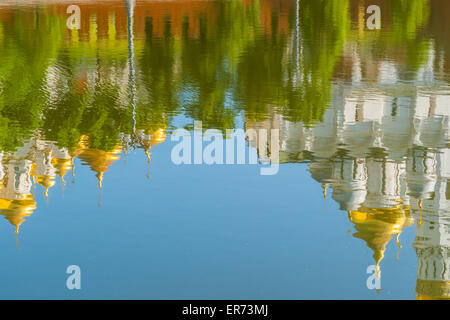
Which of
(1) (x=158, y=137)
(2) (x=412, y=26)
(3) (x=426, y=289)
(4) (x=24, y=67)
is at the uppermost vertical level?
(2) (x=412, y=26)

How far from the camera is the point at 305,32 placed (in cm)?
2384

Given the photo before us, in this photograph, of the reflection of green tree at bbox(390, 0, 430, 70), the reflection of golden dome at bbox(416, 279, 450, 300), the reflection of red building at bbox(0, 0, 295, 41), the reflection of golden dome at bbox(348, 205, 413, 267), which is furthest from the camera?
the reflection of red building at bbox(0, 0, 295, 41)

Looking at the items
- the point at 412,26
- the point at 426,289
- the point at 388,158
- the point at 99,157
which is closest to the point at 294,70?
the point at 388,158

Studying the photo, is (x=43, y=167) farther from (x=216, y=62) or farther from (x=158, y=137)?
(x=216, y=62)

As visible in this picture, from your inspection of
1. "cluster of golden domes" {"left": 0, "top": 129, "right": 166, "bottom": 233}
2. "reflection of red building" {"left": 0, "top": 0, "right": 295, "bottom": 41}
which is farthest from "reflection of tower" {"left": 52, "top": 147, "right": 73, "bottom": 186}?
"reflection of red building" {"left": 0, "top": 0, "right": 295, "bottom": 41}

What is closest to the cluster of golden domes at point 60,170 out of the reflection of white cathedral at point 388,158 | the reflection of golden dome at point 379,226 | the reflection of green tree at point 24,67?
the reflection of green tree at point 24,67

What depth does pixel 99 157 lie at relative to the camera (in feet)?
37.1

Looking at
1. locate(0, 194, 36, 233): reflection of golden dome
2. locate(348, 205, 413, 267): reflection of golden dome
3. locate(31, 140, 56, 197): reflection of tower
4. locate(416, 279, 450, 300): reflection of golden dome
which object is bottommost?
locate(416, 279, 450, 300): reflection of golden dome

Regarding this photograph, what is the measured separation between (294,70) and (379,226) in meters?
7.02

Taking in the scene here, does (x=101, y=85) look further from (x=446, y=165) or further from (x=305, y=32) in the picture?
(x=305, y=32)

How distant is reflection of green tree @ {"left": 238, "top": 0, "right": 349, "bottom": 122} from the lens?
14.0m

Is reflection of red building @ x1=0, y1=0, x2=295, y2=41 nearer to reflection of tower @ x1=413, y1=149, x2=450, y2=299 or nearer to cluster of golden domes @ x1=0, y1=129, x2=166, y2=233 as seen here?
cluster of golden domes @ x1=0, y1=129, x2=166, y2=233

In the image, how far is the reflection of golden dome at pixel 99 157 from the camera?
10.9 m

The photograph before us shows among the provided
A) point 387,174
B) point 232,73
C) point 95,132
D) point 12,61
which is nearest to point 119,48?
point 12,61
